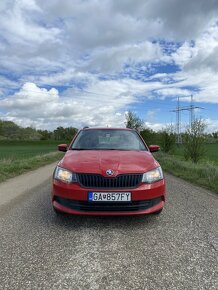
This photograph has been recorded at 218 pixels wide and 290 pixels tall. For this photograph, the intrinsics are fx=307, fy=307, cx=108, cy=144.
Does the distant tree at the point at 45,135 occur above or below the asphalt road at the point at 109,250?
above

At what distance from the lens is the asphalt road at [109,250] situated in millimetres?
2891

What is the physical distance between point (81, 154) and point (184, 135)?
15.0 meters

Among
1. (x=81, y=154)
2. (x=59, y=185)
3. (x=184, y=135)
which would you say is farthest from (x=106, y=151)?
(x=184, y=135)

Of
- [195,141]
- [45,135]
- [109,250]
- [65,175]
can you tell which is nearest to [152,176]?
[65,175]

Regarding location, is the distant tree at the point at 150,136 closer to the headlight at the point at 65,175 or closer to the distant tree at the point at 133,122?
the distant tree at the point at 133,122

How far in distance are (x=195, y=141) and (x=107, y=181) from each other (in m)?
15.2

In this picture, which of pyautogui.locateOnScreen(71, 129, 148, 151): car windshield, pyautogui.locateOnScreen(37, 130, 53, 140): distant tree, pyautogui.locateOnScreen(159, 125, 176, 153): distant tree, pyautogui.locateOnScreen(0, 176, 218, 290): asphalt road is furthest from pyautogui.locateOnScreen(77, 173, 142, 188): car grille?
pyautogui.locateOnScreen(37, 130, 53, 140): distant tree

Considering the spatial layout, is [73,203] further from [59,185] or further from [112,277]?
[112,277]

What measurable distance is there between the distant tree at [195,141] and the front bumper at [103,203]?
1482cm

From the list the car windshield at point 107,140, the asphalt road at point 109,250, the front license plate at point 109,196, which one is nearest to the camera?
the asphalt road at point 109,250

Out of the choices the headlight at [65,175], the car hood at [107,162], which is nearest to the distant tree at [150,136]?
the car hood at [107,162]

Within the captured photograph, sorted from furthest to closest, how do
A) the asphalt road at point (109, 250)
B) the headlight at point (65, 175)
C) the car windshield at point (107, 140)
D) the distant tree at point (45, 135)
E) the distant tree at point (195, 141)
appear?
1. the distant tree at point (45, 135)
2. the distant tree at point (195, 141)
3. the car windshield at point (107, 140)
4. the headlight at point (65, 175)
5. the asphalt road at point (109, 250)

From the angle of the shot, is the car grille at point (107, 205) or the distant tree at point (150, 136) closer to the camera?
the car grille at point (107, 205)

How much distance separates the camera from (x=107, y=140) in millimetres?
6043
